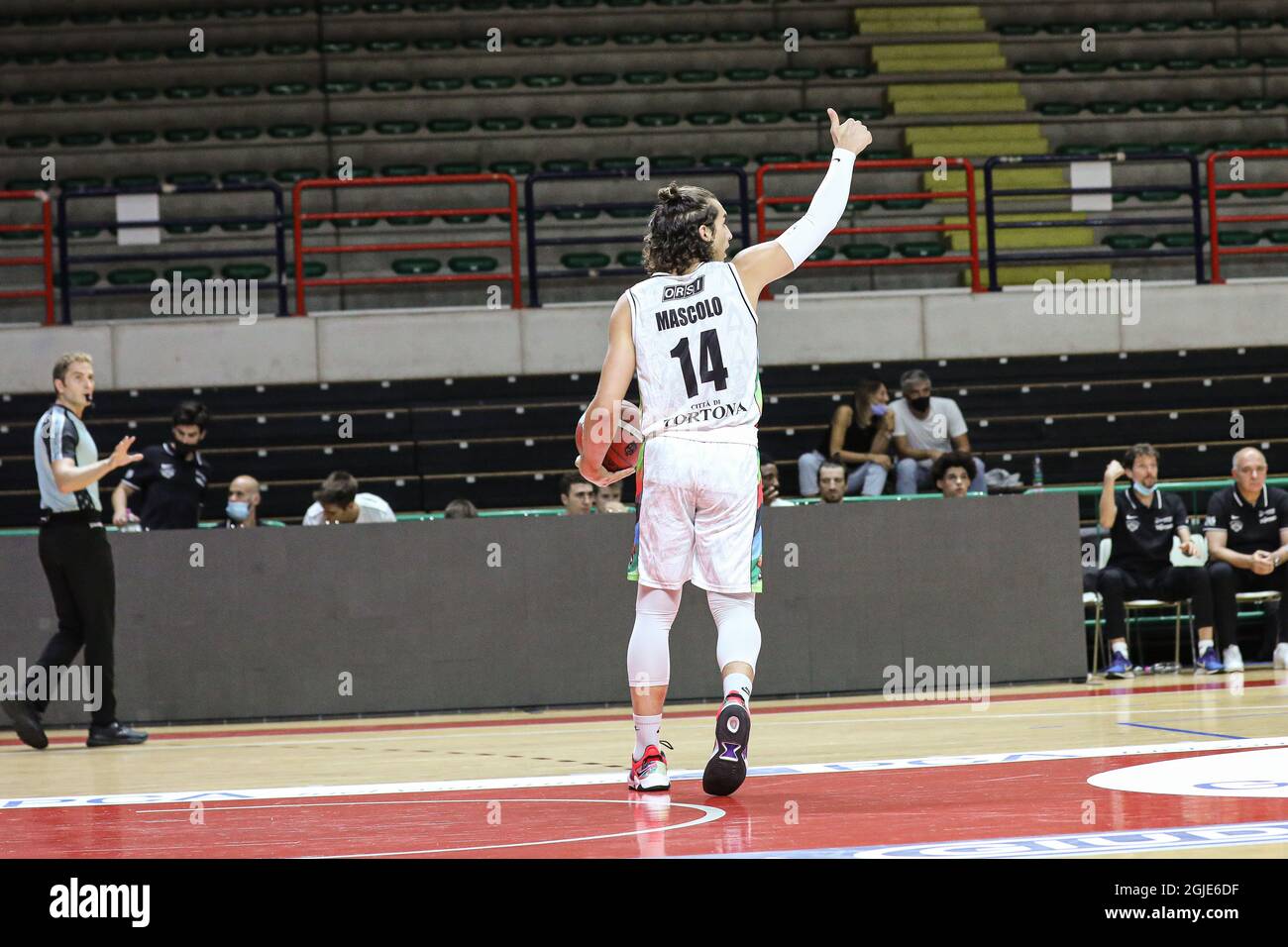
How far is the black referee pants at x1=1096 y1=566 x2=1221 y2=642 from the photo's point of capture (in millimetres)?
9617

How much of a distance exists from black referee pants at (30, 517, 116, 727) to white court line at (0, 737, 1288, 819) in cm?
252

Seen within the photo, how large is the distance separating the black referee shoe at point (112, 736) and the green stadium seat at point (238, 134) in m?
11.9

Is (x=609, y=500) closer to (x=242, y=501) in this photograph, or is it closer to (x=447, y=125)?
(x=242, y=501)

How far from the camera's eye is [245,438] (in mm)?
13508

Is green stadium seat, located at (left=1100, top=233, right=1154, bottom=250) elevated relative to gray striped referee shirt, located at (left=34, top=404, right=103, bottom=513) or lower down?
elevated

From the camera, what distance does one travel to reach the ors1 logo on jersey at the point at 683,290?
4625 mm

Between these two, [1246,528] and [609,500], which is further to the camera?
[1246,528]

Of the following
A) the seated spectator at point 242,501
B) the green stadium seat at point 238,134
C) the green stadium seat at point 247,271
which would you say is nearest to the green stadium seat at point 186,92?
the green stadium seat at point 238,134

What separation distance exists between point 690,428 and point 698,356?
0.22m

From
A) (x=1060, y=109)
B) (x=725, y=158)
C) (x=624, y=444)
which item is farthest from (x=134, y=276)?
(x=624, y=444)

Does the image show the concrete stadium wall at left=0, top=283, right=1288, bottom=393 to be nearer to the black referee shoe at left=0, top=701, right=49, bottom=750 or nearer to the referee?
the referee

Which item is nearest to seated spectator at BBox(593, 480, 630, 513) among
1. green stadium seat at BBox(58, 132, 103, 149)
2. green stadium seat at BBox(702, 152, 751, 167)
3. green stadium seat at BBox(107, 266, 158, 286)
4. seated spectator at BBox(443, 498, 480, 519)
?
seated spectator at BBox(443, 498, 480, 519)

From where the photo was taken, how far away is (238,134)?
1848 cm
